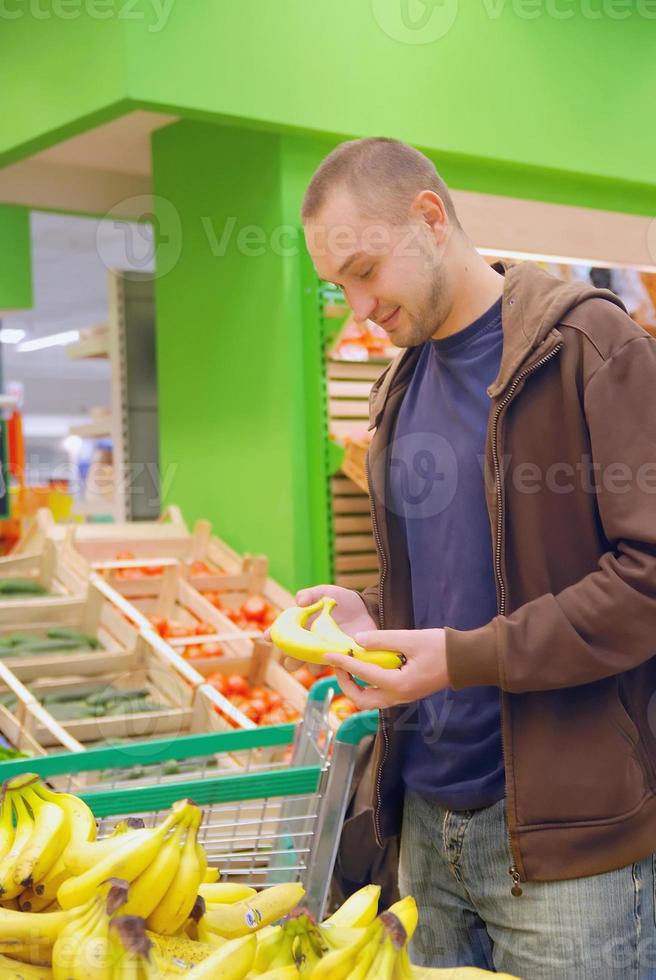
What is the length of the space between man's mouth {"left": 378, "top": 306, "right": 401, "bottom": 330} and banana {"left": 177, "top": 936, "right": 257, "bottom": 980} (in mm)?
867

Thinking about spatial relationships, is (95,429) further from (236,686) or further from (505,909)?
(505,909)

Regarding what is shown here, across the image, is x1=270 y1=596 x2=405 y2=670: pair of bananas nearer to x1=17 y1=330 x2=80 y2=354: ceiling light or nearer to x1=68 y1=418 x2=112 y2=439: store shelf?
x1=68 y1=418 x2=112 y2=439: store shelf

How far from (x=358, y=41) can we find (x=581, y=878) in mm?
4900

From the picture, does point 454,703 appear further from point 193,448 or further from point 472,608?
point 193,448

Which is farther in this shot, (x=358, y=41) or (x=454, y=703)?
(x=358, y=41)

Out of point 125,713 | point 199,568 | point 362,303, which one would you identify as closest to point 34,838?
point 362,303

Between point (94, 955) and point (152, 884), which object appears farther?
point (152, 884)

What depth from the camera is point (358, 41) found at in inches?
225

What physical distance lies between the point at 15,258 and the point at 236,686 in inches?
182

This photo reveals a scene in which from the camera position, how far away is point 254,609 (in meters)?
5.42

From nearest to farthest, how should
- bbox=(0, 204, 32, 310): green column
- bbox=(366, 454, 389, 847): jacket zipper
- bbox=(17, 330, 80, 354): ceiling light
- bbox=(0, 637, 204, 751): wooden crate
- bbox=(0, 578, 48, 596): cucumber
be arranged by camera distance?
bbox=(366, 454, 389, 847): jacket zipper
bbox=(0, 637, 204, 751): wooden crate
bbox=(0, 578, 48, 596): cucumber
bbox=(0, 204, 32, 310): green column
bbox=(17, 330, 80, 354): ceiling light

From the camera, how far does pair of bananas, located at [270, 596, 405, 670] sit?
159 cm

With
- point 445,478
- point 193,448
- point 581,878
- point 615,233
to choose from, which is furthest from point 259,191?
point 581,878

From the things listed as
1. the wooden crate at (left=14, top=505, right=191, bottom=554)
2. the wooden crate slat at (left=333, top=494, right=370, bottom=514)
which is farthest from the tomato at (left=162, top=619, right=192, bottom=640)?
the wooden crate slat at (left=333, top=494, right=370, bottom=514)
